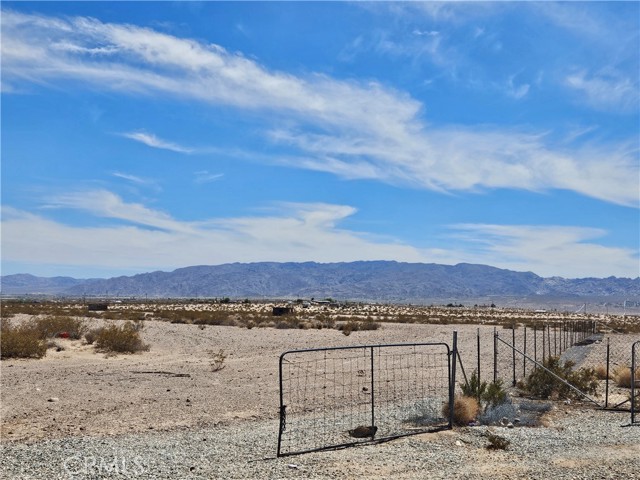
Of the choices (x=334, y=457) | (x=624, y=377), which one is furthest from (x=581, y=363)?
(x=334, y=457)

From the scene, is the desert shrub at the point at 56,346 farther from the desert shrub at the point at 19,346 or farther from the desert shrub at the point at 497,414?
the desert shrub at the point at 497,414

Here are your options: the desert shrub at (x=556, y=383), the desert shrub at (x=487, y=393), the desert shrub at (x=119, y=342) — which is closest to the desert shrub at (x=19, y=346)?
the desert shrub at (x=119, y=342)

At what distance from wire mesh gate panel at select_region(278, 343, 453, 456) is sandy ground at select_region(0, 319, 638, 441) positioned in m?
0.87

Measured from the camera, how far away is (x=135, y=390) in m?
17.9

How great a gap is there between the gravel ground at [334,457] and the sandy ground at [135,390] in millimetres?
1360

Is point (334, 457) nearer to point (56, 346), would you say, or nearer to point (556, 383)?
point (556, 383)

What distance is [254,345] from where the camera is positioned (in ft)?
115

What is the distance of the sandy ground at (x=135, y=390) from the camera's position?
537 inches

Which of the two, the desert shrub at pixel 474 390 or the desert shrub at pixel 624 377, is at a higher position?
the desert shrub at pixel 474 390

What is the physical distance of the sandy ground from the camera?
44.8 ft

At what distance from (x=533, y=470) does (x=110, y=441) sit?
7323mm

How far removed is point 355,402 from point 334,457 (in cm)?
559

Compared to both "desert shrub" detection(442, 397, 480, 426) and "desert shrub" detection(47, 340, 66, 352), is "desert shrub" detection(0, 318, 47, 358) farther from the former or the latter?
"desert shrub" detection(442, 397, 480, 426)

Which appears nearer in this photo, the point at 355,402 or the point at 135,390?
the point at 355,402
